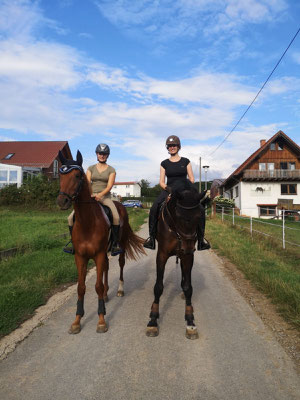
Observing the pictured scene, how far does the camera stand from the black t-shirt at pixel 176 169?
4609 mm

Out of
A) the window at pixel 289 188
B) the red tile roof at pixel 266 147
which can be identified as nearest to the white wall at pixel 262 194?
the window at pixel 289 188

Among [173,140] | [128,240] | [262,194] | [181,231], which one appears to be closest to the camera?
[181,231]

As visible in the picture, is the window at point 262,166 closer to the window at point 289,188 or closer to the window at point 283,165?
the window at point 283,165

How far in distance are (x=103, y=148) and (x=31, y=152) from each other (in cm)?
3979

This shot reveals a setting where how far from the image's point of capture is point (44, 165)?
37.2 metres

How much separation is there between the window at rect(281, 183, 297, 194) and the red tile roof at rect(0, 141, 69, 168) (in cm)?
3196

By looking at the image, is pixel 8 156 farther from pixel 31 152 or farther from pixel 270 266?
pixel 270 266

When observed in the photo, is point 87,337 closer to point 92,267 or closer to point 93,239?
point 93,239

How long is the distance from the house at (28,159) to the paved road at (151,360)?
31.8 m

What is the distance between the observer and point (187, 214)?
3.41m

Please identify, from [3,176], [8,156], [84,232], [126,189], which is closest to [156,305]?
[84,232]

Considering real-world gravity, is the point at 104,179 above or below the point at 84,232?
above

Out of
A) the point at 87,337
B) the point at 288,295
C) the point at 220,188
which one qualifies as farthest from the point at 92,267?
the point at 220,188

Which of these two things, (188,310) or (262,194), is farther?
(262,194)
